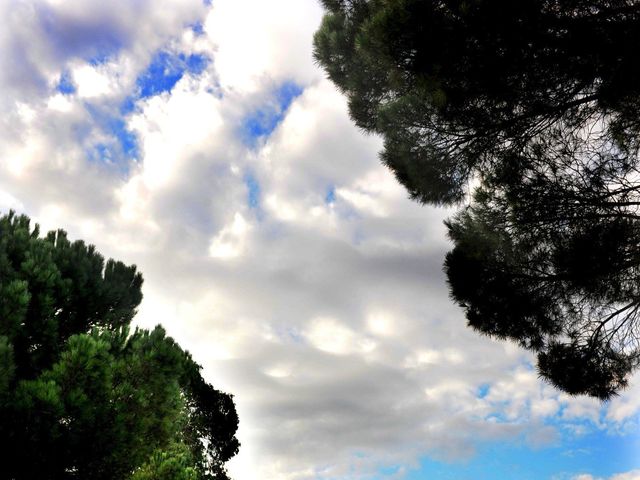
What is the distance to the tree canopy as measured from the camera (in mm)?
8250

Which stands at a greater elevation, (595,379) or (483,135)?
(483,135)

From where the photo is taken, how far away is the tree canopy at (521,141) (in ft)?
27.1

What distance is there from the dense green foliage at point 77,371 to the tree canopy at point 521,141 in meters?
5.78

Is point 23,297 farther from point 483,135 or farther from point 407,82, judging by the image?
point 483,135

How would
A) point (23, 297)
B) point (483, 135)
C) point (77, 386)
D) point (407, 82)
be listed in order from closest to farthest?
point (77, 386), point (23, 297), point (407, 82), point (483, 135)

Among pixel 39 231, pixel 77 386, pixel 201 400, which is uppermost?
pixel 39 231

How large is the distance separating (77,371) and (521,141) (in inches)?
314

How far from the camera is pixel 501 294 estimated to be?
39.1 feet

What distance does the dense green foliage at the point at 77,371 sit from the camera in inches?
309

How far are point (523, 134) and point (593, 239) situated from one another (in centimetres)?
224

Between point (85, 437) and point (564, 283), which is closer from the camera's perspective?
point (85, 437)

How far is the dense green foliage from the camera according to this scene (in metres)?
7.85

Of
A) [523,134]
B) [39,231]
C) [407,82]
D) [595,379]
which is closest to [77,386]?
[39,231]

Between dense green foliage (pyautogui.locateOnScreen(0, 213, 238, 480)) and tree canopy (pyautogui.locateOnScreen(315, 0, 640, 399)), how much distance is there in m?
5.78
